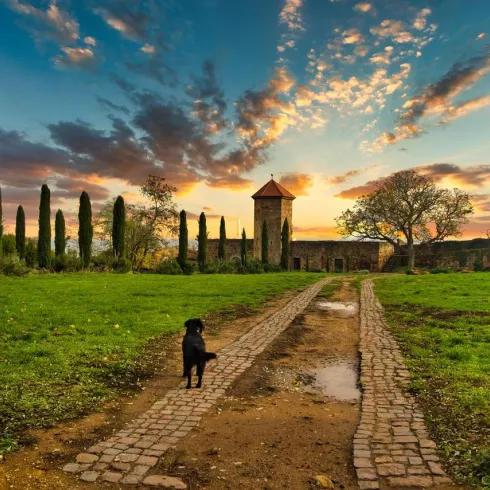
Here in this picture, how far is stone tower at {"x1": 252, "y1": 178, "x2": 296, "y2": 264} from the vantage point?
51.1 meters

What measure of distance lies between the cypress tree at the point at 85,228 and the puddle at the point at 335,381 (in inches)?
926

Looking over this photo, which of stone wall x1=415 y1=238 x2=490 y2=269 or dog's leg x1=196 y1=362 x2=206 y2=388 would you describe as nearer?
dog's leg x1=196 y1=362 x2=206 y2=388

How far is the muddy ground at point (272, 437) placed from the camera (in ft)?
12.6

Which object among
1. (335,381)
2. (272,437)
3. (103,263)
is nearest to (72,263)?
(103,263)

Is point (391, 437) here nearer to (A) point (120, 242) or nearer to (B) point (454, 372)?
(B) point (454, 372)

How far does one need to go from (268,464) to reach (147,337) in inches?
218

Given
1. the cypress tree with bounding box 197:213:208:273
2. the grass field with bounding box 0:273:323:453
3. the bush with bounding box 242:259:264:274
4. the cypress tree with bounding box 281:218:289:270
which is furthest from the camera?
the cypress tree with bounding box 281:218:289:270

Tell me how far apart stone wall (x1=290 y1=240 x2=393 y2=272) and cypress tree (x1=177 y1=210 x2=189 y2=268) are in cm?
1688

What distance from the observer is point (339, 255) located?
48406 millimetres

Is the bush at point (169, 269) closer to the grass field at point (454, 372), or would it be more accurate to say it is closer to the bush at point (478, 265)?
the grass field at point (454, 372)

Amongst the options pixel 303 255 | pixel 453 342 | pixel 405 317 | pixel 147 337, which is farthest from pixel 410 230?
pixel 147 337

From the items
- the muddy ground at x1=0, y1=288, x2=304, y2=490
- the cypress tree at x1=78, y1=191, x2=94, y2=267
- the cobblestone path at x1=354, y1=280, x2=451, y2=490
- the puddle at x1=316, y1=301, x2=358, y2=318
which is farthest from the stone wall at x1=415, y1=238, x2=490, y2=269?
the muddy ground at x1=0, y1=288, x2=304, y2=490

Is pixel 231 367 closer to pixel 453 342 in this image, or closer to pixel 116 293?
pixel 453 342

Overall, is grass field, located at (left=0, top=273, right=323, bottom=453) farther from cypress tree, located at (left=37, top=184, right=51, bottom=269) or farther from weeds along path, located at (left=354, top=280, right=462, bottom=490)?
cypress tree, located at (left=37, top=184, right=51, bottom=269)
